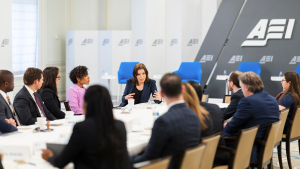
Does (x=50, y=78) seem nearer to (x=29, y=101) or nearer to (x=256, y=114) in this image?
(x=29, y=101)

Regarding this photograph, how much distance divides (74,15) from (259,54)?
5498 millimetres

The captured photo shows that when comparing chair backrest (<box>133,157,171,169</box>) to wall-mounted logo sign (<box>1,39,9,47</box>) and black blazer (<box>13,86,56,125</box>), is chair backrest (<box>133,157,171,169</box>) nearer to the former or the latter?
black blazer (<box>13,86,56,125</box>)

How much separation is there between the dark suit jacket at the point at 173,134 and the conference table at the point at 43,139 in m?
0.32

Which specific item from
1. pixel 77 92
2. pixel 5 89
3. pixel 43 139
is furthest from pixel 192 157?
pixel 77 92

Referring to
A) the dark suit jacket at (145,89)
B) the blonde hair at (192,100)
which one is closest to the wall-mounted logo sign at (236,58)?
the dark suit jacket at (145,89)

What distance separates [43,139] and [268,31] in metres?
6.82

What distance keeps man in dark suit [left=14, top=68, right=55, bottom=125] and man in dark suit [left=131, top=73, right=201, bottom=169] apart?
5.34 feet

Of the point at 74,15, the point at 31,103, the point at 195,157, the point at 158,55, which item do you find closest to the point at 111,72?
the point at 158,55

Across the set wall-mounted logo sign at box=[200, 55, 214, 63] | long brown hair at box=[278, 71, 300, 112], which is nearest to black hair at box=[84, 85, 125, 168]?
long brown hair at box=[278, 71, 300, 112]

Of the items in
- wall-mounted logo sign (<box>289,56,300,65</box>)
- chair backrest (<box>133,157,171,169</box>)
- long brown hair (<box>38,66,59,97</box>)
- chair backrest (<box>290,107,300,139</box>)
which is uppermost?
wall-mounted logo sign (<box>289,56,300,65</box>)

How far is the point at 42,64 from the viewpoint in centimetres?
895

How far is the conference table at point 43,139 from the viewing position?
2.00m

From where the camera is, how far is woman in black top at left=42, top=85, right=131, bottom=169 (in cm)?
170

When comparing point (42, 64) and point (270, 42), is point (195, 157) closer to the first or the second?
point (270, 42)
